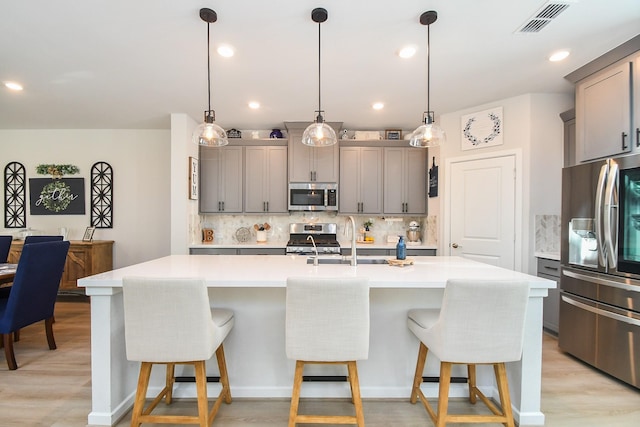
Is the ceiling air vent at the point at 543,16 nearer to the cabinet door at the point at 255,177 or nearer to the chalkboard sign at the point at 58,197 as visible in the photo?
the cabinet door at the point at 255,177

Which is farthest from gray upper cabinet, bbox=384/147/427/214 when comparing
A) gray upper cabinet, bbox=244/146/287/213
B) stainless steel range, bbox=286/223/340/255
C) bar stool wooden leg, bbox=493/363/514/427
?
bar stool wooden leg, bbox=493/363/514/427

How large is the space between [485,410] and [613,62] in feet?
9.32

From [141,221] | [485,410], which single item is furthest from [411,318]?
[141,221]

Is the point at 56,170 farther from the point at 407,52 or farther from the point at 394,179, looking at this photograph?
the point at 407,52

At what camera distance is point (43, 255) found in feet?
8.54

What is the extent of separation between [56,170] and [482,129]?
5931mm

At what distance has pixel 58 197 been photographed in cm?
473

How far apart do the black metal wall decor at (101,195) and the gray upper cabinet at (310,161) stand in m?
2.81

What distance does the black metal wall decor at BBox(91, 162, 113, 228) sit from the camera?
187 inches

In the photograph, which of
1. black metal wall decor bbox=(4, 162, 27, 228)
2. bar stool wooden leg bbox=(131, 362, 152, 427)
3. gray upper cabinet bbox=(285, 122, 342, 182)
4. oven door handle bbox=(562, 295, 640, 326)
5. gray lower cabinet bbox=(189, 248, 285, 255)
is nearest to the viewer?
bar stool wooden leg bbox=(131, 362, 152, 427)

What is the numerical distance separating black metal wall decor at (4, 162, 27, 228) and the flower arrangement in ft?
1.01

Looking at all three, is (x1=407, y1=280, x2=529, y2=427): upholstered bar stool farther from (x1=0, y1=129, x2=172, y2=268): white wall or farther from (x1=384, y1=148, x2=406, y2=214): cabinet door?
(x1=0, y1=129, x2=172, y2=268): white wall

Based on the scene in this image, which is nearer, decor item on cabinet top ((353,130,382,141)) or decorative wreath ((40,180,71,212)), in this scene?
decor item on cabinet top ((353,130,382,141))

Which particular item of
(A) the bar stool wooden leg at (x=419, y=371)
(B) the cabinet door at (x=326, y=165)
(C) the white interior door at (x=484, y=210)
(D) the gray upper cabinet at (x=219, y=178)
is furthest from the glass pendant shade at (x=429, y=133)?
(D) the gray upper cabinet at (x=219, y=178)
